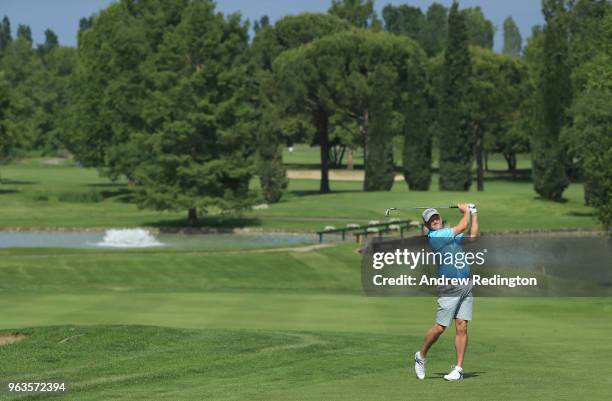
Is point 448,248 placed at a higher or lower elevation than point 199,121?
lower

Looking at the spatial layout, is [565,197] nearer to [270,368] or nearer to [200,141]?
[200,141]

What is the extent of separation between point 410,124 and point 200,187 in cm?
2921

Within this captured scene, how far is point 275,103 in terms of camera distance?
97562 millimetres

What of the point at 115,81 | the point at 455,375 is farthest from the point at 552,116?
the point at 455,375

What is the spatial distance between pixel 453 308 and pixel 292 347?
4137mm

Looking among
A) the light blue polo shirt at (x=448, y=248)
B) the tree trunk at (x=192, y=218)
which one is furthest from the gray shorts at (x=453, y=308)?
the tree trunk at (x=192, y=218)

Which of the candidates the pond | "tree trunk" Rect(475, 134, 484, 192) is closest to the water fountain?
the pond

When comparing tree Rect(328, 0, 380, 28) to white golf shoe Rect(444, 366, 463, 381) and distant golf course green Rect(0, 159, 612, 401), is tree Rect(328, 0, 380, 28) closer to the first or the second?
distant golf course green Rect(0, 159, 612, 401)

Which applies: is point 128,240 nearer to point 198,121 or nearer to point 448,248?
point 198,121

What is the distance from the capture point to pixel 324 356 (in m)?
17.2

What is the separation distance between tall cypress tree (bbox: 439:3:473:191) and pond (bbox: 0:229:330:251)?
90.2 feet

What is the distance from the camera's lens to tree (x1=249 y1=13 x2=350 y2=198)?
85.3 meters

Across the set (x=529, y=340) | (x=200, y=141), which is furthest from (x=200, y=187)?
(x=529, y=340)

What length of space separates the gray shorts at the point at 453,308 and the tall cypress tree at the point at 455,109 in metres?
75.1
